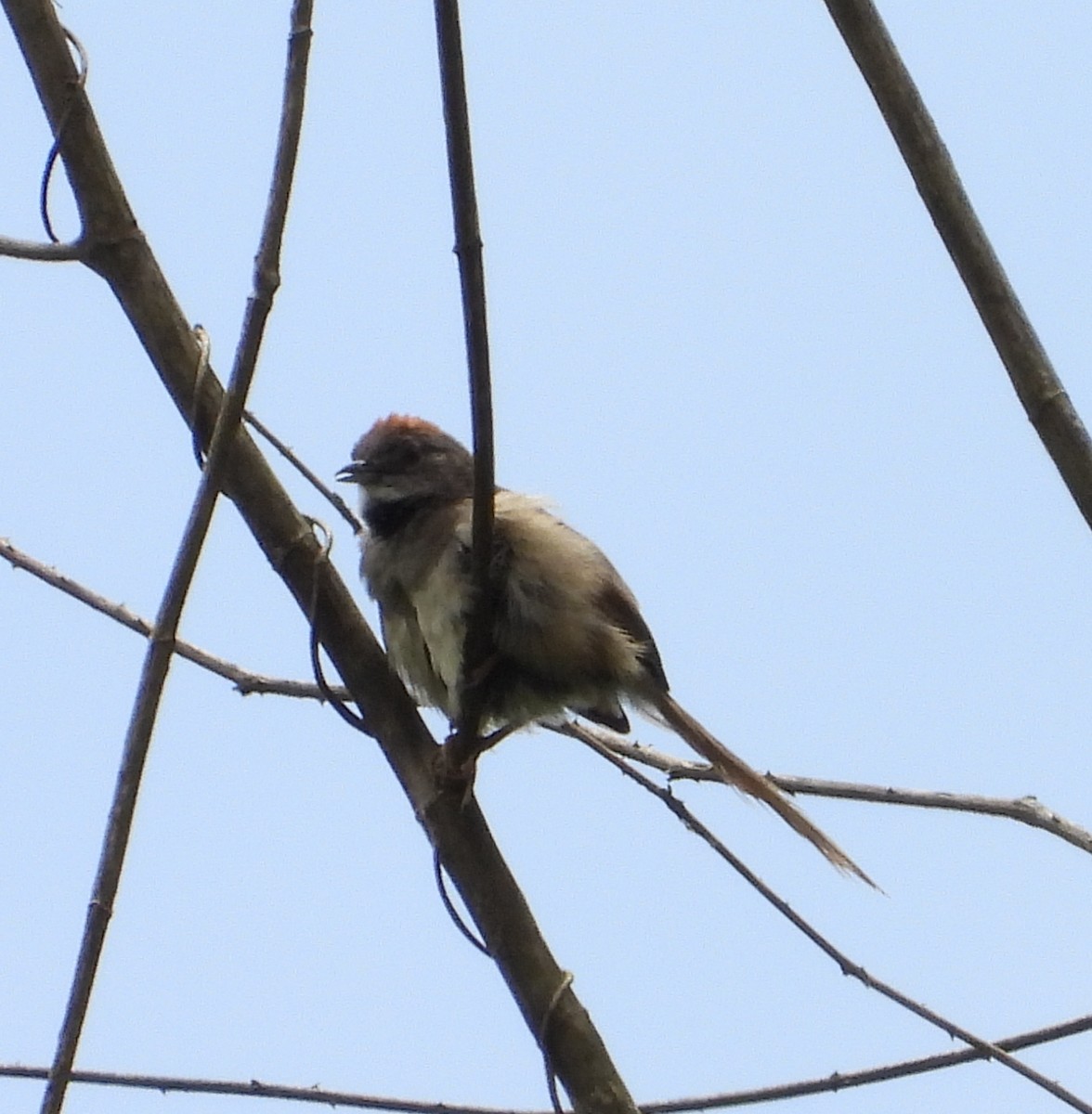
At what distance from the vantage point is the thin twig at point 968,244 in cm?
207

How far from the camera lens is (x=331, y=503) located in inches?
142

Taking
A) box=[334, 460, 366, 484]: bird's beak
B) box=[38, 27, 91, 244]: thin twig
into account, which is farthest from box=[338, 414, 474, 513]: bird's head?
box=[38, 27, 91, 244]: thin twig

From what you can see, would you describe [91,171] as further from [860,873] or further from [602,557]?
[860,873]

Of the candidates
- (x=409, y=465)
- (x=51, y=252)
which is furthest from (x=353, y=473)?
(x=51, y=252)

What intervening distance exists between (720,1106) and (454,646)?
47.5 inches

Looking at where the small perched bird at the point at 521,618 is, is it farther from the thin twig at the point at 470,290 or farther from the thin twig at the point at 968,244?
the thin twig at the point at 968,244

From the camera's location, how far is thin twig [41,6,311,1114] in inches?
95.6

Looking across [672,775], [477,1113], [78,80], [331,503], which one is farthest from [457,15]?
[672,775]

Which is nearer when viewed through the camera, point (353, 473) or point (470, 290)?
point (470, 290)

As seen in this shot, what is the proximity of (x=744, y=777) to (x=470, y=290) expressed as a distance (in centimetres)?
214

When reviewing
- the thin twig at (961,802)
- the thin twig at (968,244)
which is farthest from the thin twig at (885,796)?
the thin twig at (968,244)

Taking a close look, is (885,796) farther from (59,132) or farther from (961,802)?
(59,132)

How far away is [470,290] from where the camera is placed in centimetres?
240

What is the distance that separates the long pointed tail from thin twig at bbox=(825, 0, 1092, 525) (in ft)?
6.17
